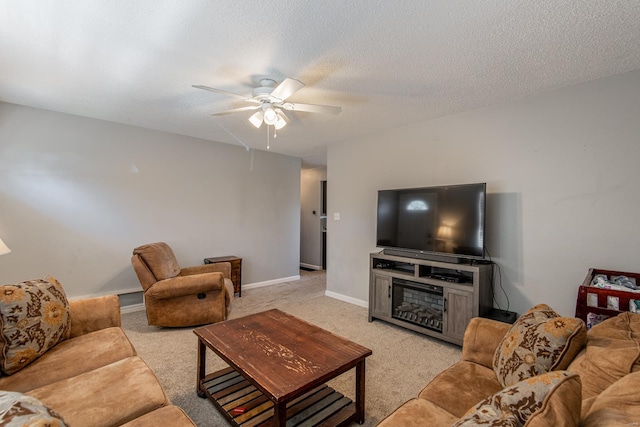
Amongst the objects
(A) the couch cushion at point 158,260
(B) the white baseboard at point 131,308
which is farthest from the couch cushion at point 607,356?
(B) the white baseboard at point 131,308

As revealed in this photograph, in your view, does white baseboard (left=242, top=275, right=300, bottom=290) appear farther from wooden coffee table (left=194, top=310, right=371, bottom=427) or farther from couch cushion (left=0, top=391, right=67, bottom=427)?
couch cushion (left=0, top=391, right=67, bottom=427)

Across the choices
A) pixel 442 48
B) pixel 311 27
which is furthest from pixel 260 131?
pixel 442 48

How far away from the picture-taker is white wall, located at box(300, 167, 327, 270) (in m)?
6.83

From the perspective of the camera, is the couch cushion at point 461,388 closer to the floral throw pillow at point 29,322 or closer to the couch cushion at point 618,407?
the couch cushion at point 618,407

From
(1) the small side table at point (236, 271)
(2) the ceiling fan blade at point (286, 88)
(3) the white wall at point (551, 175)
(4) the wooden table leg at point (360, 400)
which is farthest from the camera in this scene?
(1) the small side table at point (236, 271)

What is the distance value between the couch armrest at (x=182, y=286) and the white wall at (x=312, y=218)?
12.6ft

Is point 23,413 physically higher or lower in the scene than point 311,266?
higher

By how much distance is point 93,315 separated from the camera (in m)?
2.03

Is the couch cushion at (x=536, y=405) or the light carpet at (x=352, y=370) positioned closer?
the couch cushion at (x=536, y=405)

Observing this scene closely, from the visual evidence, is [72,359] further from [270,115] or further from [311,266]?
[311,266]

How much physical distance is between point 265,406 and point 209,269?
7.77 feet

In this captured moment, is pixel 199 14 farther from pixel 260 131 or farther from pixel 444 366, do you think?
pixel 444 366

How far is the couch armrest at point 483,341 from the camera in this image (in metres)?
1.60

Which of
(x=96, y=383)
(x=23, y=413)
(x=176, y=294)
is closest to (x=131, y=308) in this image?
(x=176, y=294)
